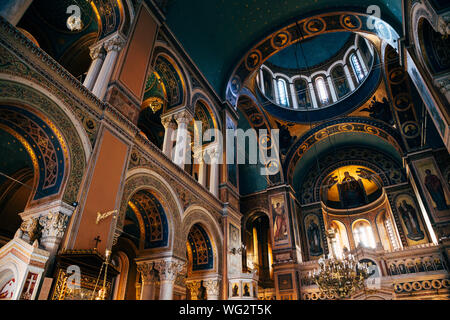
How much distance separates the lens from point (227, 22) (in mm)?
10820

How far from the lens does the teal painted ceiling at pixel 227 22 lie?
31.6ft

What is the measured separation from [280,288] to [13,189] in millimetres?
10801

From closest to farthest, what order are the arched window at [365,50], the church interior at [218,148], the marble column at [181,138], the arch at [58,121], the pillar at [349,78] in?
the arch at [58,121] < the church interior at [218,148] < the marble column at [181,138] < the arched window at [365,50] < the pillar at [349,78]

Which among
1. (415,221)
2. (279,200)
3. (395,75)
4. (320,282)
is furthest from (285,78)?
(320,282)

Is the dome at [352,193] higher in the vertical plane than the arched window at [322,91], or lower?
lower

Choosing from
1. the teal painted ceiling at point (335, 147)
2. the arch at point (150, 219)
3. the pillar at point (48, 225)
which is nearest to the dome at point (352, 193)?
the teal painted ceiling at point (335, 147)

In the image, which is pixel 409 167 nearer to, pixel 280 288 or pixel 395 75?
pixel 395 75

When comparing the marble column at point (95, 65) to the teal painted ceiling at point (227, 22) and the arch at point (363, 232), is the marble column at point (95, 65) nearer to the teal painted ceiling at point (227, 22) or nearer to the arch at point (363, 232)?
the teal painted ceiling at point (227, 22)

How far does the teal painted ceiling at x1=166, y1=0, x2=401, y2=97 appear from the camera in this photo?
379 inches

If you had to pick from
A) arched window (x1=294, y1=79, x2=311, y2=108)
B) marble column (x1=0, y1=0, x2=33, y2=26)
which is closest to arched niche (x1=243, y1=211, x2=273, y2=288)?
arched window (x1=294, y1=79, x2=311, y2=108)

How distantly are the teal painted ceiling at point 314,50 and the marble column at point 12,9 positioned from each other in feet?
44.7

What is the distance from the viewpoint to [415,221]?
45.1 ft

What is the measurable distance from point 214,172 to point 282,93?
9201 millimetres
